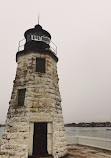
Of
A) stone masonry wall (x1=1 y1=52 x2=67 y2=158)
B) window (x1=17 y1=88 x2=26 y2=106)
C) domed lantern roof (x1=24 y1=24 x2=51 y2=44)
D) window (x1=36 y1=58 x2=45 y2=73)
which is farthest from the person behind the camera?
domed lantern roof (x1=24 y1=24 x2=51 y2=44)

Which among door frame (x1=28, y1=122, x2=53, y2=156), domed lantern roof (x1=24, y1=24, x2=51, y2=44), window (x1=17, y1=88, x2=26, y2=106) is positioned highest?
domed lantern roof (x1=24, y1=24, x2=51, y2=44)

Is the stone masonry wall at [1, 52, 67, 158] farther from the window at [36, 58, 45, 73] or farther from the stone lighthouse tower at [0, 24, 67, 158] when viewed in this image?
the window at [36, 58, 45, 73]

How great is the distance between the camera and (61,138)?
28.8ft

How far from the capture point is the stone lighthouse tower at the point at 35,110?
26.0 ft

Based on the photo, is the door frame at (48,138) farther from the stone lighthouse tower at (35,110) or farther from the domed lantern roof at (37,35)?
the domed lantern roof at (37,35)

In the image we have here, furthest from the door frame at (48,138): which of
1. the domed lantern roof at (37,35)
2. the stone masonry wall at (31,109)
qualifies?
the domed lantern roof at (37,35)

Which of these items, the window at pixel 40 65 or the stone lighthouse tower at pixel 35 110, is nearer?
the stone lighthouse tower at pixel 35 110

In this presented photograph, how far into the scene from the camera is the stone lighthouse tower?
793cm

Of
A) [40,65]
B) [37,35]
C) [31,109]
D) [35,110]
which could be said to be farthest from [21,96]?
[37,35]

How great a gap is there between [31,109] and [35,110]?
0.23m

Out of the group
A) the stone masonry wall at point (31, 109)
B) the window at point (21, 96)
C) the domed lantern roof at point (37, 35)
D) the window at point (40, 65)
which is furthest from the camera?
the domed lantern roof at point (37, 35)

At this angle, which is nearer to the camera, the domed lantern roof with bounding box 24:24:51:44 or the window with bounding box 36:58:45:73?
the window with bounding box 36:58:45:73

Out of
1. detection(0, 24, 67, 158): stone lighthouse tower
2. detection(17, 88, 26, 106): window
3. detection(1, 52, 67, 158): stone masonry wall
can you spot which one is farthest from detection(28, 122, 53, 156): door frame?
detection(17, 88, 26, 106): window

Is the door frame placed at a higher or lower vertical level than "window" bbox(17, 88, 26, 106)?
lower
